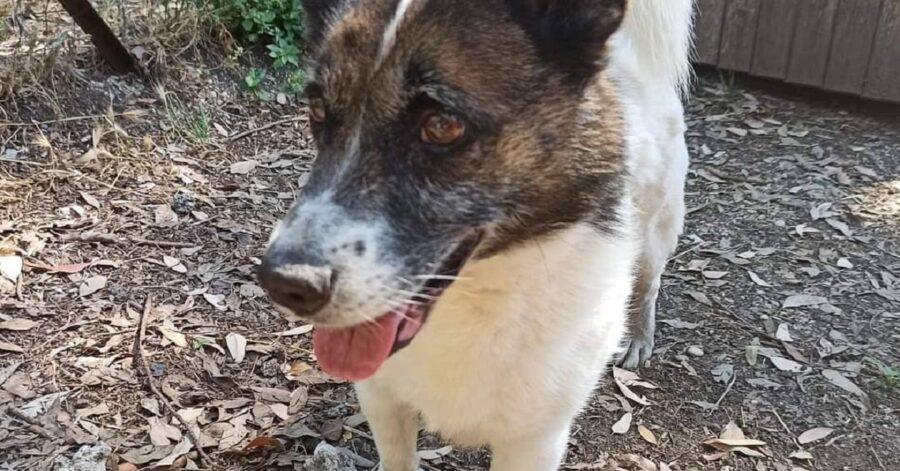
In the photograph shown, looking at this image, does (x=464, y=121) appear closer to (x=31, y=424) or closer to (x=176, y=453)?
(x=176, y=453)

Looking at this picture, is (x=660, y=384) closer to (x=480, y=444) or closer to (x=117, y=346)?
(x=480, y=444)

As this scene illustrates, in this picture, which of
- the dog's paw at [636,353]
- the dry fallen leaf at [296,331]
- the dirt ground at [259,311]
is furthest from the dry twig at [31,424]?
the dog's paw at [636,353]

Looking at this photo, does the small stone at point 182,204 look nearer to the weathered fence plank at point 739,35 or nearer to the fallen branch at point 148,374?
the fallen branch at point 148,374

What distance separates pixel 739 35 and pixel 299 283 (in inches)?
177

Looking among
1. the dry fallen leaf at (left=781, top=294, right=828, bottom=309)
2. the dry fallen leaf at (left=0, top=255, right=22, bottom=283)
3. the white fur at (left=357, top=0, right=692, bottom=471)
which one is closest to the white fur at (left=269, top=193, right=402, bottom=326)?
the white fur at (left=357, top=0, right=692, bottom=471)

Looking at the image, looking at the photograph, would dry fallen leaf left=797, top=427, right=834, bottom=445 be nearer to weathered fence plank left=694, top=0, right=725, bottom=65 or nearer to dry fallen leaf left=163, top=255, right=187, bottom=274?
dry fallen leaf left=163, top=255, right=187, bottom=274

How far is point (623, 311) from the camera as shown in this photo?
2234 millimetres

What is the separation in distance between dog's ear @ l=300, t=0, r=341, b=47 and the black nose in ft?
2.06

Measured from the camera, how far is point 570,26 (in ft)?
5.82

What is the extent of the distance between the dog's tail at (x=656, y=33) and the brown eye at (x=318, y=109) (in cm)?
85

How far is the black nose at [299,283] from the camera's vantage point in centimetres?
146

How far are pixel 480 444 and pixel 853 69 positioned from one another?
3888mm

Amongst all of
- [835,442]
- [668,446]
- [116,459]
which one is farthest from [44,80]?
[835,442]

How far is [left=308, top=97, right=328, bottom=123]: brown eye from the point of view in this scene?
5.66 ft
